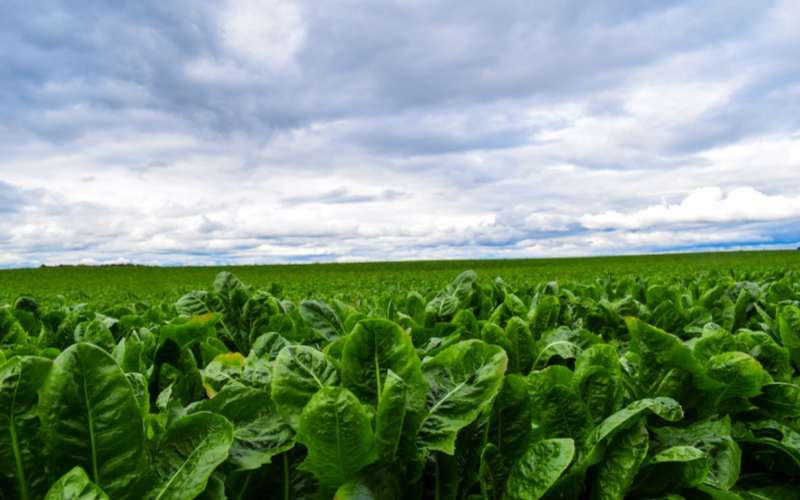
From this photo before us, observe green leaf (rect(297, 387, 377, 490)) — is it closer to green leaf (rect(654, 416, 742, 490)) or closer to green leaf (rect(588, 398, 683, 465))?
green leaf (rect(588, 398, 683, 465))

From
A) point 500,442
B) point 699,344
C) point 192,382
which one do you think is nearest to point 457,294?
point 699,344

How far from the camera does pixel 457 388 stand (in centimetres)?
121

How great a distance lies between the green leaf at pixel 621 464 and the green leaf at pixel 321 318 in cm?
122

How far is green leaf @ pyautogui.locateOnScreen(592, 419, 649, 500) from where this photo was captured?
119 cm

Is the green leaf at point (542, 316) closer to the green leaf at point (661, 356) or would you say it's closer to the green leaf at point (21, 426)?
the green leaf at point (661, 356)

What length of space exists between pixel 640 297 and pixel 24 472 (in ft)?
13.2

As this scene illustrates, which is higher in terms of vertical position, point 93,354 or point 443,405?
point 93,354

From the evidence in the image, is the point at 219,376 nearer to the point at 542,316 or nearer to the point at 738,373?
the point at 738,373

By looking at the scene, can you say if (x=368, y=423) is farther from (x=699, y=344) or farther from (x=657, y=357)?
(x=699, y=344)

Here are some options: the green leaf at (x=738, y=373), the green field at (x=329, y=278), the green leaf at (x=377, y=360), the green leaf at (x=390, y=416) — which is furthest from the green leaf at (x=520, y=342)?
the green field at (x=329, y=278)

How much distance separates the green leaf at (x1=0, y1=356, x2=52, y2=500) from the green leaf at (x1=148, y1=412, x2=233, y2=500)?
0.21 m

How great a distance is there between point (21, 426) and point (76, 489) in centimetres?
19

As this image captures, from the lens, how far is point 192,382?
1.70m

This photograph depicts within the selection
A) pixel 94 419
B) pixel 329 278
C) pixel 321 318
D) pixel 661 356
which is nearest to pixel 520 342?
pixel 661 356
